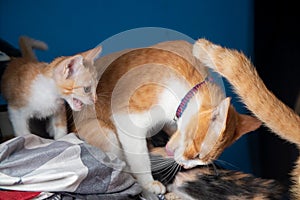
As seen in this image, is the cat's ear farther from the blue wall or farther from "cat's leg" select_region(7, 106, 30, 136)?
"cat's leg" select_region(7, 106, 30, 136)

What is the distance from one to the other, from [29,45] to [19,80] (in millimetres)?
178

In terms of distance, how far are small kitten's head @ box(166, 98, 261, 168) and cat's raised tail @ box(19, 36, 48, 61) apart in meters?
0.58

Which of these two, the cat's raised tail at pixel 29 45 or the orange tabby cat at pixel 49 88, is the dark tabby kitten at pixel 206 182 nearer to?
the orange tabby cat at pixel 49 88

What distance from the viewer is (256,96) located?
3.39ft

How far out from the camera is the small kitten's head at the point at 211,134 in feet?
3.48

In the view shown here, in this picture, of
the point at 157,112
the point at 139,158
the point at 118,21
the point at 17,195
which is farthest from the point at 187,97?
the point at 17,195

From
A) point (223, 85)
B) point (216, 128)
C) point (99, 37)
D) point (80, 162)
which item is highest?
point (99, 37)

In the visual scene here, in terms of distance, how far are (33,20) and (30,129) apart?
15.1 inches

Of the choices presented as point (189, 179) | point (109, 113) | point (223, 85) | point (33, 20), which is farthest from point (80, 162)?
point (33, 20)

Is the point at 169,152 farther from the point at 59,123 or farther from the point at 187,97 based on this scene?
the point at 59,123

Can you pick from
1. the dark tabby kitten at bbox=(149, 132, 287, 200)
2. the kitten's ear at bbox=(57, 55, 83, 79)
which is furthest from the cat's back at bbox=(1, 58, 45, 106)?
the dark tabby kitten at bbox=(149, 132, 287, 200)

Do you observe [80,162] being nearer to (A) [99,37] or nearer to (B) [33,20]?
(A) [99,37]

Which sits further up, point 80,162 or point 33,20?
point 33,20

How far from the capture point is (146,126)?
1.22 metres
